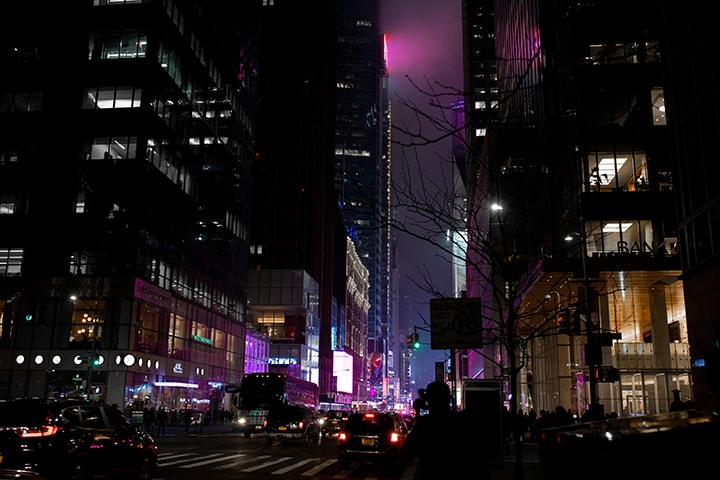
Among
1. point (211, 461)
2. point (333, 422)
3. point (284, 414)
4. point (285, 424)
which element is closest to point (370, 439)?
point (211, 461)

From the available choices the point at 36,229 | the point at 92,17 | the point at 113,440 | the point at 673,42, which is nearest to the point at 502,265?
the point at 113,440

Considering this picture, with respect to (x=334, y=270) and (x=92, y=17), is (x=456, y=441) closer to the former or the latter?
(x=92, y=17)

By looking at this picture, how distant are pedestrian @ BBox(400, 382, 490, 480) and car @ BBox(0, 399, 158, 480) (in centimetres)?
801

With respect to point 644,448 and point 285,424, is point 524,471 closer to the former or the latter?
point 644,448

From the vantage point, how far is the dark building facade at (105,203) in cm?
5088

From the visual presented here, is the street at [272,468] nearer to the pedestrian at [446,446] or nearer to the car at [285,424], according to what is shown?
the car at [285,424]

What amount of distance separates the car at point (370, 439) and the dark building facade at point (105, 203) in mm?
30641

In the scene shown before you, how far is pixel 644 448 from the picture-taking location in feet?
12.9

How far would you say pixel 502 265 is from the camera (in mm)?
14281

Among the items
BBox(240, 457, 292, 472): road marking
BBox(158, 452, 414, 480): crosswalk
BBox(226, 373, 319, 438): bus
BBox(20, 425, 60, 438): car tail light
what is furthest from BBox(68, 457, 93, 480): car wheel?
BBox(226, 373, 319, 438): bus

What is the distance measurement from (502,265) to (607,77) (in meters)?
30.2

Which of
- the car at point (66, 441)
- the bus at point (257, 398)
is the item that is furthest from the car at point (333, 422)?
the car at point (66, 441)

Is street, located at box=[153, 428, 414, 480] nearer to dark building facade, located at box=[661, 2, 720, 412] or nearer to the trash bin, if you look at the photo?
dark building facade, located at box=[661, 2, 720, 412]

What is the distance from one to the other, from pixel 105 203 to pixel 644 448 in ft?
178
